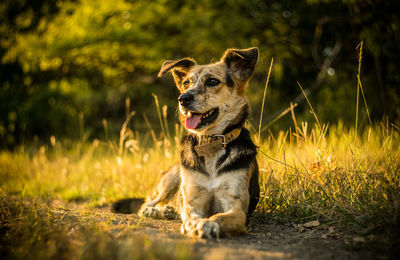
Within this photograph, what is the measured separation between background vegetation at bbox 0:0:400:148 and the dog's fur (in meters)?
6.22

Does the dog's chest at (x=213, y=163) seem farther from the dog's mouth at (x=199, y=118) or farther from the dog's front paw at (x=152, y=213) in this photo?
the dog's front paw at (x=152, y=213)

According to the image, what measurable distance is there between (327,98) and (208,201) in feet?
28.4

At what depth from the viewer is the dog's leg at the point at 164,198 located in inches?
173

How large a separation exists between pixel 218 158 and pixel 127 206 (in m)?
2.16

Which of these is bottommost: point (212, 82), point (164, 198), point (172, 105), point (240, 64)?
point (164, 198)

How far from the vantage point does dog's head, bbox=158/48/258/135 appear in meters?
3.63

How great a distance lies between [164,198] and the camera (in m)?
4.59

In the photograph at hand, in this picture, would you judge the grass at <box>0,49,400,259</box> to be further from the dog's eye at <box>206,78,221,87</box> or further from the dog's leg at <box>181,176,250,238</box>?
the dog's eye at <box>206,78,221,87</box>

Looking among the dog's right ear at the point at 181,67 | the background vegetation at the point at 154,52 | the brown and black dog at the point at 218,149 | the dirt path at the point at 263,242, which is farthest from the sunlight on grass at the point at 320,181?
the background vegetation at the point at 154,52

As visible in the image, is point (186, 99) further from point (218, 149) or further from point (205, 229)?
point (205, 229)

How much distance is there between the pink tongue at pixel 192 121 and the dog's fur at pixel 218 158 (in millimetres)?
12

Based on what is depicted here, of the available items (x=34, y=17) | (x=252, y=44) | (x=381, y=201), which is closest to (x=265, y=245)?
(x=381, y=201)

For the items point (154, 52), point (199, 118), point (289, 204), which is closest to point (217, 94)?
point (199, 118)

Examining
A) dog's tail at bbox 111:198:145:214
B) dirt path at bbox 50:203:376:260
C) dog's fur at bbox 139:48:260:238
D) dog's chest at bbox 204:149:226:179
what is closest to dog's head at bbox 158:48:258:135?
dog's fur at bbox 139:48:260:238
